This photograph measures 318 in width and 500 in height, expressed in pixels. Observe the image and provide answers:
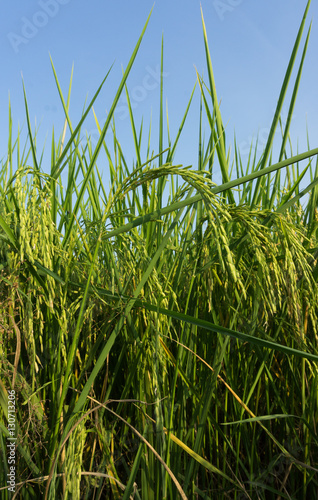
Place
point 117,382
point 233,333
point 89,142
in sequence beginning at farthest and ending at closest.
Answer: point 89,142, point 117,382, point 233,333

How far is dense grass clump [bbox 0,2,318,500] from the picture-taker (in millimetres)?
845

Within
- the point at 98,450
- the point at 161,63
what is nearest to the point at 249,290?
the point at 98,450

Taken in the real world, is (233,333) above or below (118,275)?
below

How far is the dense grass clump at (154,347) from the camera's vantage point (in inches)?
33.3

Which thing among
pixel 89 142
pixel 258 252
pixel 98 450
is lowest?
pixel 98 450

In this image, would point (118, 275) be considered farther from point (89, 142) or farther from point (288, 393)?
point (89, 142)

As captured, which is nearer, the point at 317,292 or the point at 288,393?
the point at 317,292

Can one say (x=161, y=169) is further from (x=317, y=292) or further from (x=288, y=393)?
(x=288, y=393)

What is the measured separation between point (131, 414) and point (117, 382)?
0.13 meters

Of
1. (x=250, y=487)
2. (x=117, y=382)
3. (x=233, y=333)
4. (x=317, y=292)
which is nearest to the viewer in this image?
(x=233, y=333)

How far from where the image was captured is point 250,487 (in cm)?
102

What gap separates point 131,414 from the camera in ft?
3.38

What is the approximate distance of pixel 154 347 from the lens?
2.92 feet

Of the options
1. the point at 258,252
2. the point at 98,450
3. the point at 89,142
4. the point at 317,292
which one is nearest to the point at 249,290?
the point at 317,292
